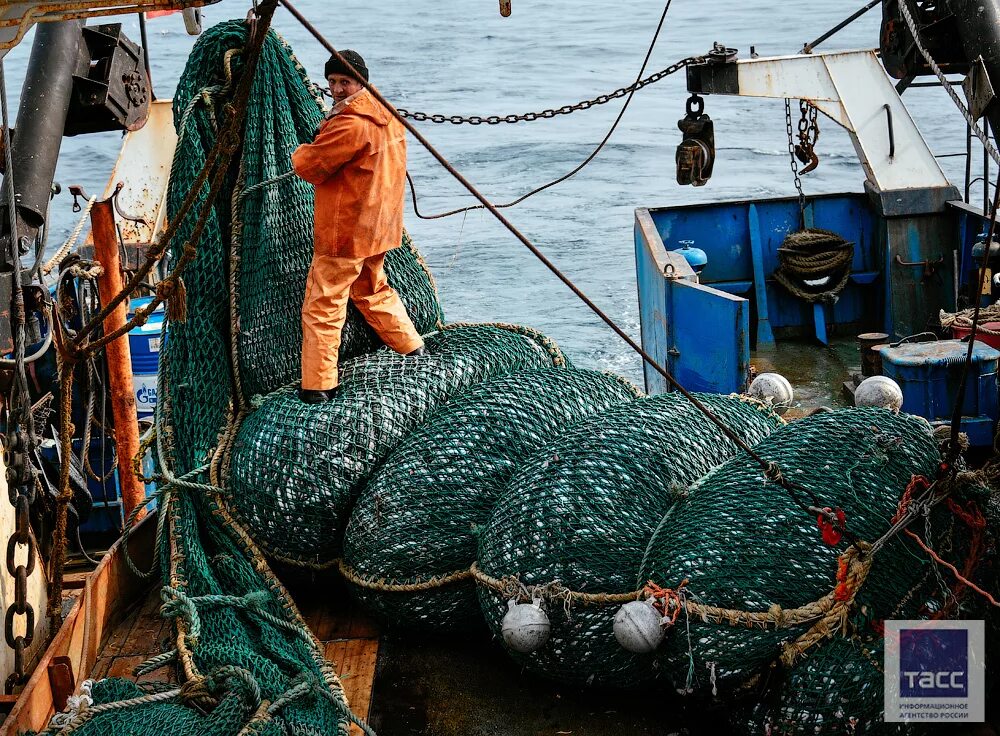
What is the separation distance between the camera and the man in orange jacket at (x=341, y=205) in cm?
470

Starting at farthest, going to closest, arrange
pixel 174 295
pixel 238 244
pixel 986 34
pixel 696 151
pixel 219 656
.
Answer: pixel 696 151
pixel 238 244
pixel 986 34
pixel 219 656
pixel 174 295

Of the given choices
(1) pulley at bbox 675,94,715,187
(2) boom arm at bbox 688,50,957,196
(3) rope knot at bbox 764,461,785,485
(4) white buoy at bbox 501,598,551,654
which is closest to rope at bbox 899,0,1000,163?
(3) rope knot at bbox 764,461,785,485

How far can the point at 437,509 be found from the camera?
4273mm

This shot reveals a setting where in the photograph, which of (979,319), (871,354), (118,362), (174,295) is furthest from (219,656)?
(979,319)

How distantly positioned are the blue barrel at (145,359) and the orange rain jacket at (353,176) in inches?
101

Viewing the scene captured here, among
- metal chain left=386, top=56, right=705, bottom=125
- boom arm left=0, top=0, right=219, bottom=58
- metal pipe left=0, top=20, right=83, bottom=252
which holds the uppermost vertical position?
boom arm left=0, top=0, right=219, bottom=58

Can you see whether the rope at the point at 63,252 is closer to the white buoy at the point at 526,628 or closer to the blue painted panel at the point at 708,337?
the white buoy at the point at 526,628

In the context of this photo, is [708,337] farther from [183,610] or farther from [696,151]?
[183,610]

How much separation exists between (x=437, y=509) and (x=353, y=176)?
5.02ft

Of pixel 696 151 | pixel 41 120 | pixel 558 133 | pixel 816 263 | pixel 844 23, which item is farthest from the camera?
pixel 558 133

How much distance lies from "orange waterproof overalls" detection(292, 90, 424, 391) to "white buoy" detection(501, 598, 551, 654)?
59.7 inches

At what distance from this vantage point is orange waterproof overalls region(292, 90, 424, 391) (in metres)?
4.70

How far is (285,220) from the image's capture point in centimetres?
493

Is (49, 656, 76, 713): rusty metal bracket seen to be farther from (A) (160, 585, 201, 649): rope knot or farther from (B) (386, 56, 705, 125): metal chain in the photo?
(B) (386, 56, 705, 125): metal chain
